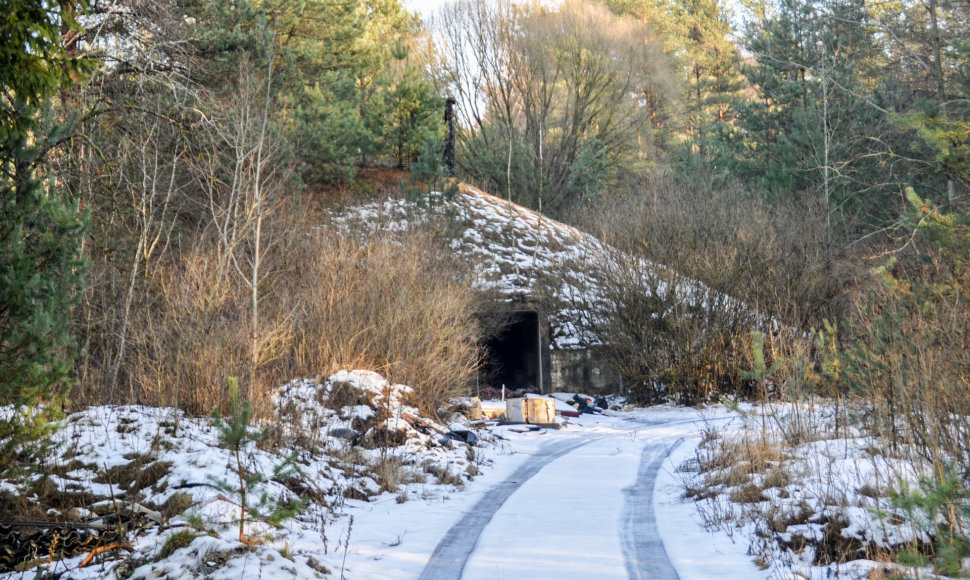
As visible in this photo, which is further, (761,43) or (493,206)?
(761,43)

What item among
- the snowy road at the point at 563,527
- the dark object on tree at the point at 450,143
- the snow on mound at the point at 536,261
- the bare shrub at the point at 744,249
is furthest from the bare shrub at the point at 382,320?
the dark object on tree at the point at 450,143

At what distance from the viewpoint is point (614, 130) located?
41.2 meters

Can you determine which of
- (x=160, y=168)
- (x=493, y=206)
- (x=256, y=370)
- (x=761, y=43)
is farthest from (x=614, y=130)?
(x=256, y=370)

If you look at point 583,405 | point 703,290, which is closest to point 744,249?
point 703,290

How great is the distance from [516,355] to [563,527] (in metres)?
19.2

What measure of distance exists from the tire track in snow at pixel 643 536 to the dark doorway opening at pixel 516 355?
14063mm

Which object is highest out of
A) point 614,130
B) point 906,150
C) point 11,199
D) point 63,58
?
point 614,130

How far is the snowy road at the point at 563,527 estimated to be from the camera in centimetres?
689

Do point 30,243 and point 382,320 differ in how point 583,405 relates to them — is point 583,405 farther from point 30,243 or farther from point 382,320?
point 30,243

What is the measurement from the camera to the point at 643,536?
8.05 metres

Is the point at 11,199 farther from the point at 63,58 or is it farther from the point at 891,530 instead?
the point at 891,530

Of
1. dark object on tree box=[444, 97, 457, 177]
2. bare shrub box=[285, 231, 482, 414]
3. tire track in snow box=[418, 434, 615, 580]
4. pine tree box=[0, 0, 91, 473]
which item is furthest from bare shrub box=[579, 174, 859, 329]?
pine tree box=[0, 0, 91, 473]

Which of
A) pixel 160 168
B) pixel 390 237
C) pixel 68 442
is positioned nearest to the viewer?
pixel 68 442

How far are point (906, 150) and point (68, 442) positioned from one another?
28.8m
